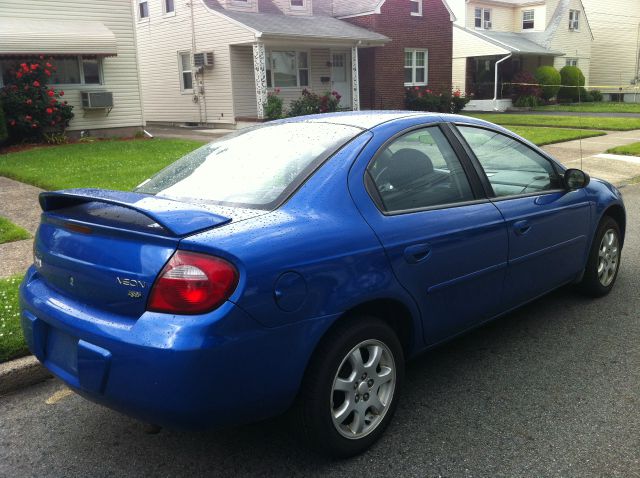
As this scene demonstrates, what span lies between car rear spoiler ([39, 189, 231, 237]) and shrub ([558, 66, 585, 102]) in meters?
33.5

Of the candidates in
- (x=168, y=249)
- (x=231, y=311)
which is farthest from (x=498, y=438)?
(x=168, y=249)

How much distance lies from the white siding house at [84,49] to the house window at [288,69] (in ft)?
17.0

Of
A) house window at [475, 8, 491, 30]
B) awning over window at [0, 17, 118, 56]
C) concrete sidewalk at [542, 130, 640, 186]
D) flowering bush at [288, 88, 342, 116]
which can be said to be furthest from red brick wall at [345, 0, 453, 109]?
awning over window at [0, 17, 118, 56]

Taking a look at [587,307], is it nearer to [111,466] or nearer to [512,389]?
[512,389]

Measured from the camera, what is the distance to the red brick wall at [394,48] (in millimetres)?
24297

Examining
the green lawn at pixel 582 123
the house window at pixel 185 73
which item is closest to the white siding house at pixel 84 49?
the house window at pixel 185 73

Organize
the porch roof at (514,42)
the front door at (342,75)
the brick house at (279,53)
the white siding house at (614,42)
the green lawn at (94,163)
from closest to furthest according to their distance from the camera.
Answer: the green lawn at (94,163) < the brick house at (279,53) < the front door at (342,75) < the porch roof at (514,42) < the white siding house at (614,42)

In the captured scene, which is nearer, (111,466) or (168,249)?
(168,249)

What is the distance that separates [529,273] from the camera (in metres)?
4.10

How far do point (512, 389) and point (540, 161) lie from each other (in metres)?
1.69

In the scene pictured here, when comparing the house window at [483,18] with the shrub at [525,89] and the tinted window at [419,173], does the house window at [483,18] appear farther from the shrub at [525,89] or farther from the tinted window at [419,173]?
the tinted window at [419,173]

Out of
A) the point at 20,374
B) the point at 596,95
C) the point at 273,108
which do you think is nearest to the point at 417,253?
the point at 20,374

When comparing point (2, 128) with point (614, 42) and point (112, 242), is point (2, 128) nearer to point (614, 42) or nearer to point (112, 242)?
point (112, 242)

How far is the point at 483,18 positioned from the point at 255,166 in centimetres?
3451
